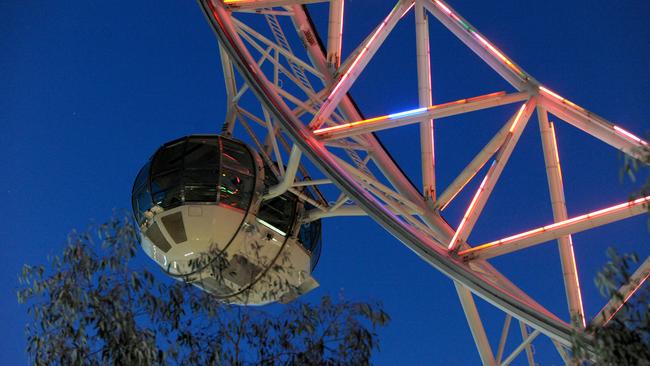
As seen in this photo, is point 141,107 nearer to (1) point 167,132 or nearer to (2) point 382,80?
(1) point 167,132

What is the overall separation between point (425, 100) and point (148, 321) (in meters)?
6.26

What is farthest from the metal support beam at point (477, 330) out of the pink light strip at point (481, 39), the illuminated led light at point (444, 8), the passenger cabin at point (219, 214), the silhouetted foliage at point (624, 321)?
the silhouetted foliage at point (624, 321)

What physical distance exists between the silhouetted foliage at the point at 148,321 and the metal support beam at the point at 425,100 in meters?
4.45

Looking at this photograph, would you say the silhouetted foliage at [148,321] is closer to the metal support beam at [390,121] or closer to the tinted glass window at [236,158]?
the metal support beam at [390,121]

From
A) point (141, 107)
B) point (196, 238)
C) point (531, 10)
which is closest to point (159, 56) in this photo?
point (141, 107)

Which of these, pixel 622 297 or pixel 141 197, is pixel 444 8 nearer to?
pixel 141 197

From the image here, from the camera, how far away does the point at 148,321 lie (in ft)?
41.6

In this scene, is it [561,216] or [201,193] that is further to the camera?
[201,193]

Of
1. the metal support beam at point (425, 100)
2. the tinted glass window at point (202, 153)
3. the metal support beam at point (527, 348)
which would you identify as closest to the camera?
the metal support beam at point (425, 100)

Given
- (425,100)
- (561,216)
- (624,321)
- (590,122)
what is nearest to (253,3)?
(425,100)

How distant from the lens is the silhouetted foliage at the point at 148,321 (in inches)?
453

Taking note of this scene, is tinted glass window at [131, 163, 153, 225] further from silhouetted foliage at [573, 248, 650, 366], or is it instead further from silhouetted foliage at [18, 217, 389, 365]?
silhouetted foliage at [573, 248, 650, 366]

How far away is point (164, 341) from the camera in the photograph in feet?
40.6

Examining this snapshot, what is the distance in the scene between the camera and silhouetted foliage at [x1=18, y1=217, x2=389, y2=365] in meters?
11.5
